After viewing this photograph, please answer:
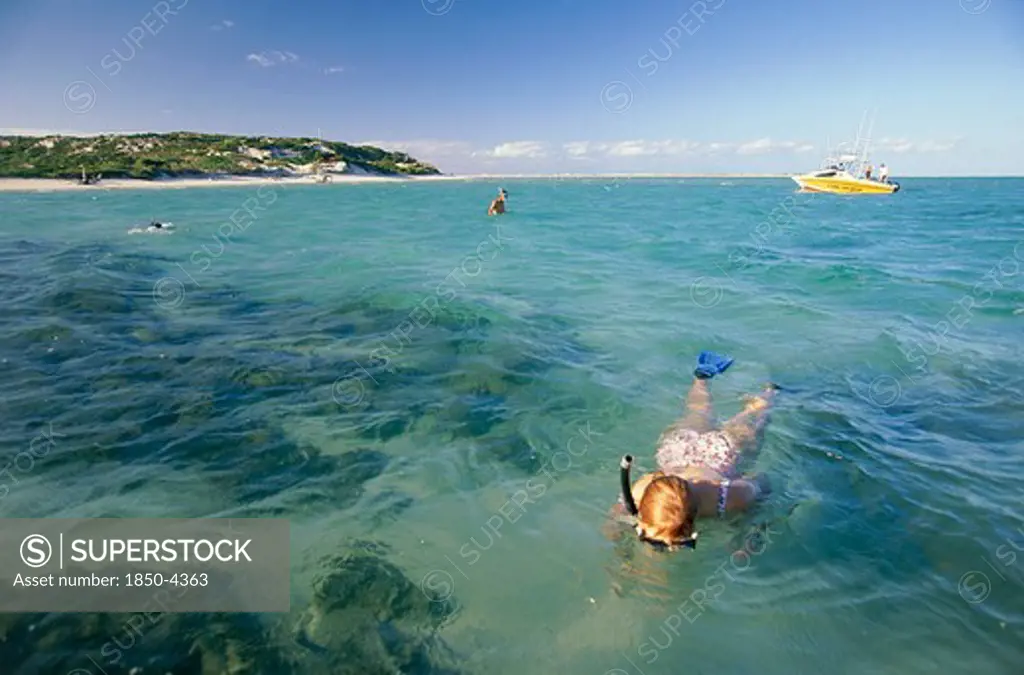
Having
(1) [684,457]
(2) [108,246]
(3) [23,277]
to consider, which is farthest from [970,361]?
(2) [108,246]

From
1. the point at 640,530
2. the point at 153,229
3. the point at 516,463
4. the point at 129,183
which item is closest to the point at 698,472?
the point at 640,530

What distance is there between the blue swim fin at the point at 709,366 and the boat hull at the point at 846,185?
75.3m

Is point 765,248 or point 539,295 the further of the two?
point 765,248

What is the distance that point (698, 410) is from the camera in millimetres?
8188

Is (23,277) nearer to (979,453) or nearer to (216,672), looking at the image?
(216,672)

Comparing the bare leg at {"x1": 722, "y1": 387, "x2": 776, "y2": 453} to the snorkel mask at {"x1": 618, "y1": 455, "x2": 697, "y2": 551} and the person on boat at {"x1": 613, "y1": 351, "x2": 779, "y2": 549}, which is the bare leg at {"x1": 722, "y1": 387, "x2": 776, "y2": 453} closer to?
the person on boat at {"x1": 613, "y1": 351, "x2": 779, "y2": 549}

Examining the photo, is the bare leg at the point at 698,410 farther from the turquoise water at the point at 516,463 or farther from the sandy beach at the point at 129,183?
the sandy beach at the point at 129,183

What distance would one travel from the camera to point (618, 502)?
5.84 meters

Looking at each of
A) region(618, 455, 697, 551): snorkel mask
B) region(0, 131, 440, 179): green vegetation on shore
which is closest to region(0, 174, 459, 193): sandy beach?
region(0, 131, 440, 179): green vegetation on shore

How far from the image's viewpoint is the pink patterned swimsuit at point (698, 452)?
6.16m

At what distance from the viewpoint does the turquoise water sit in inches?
172

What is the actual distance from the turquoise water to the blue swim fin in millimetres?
429

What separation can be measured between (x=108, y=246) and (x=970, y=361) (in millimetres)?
28155

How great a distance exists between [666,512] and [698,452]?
221 centimetres
